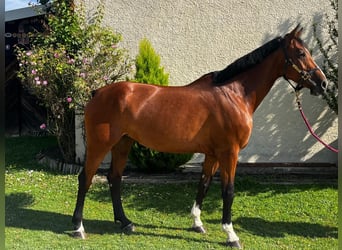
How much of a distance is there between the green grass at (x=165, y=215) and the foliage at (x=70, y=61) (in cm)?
133

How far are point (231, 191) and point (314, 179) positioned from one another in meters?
2.74

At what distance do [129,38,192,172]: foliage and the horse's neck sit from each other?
87.5 inches

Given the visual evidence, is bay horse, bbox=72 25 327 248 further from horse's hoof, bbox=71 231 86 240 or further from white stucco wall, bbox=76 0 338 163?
white stucco wall, bbox=76 0 338 163

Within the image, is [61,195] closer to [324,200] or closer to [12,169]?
[12,169]

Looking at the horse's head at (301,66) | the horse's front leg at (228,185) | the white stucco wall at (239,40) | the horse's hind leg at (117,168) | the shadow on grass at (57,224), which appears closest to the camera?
the horse's head at (301,66)

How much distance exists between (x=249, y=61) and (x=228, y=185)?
1.35 m

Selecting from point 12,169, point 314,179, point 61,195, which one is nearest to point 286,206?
point 314,179

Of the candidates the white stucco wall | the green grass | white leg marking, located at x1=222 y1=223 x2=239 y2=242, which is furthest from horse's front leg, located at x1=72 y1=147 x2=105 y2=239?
the white stucco wall

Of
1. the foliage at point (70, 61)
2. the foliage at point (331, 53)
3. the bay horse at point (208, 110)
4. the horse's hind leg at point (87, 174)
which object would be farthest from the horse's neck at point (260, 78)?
the foliage at point (70, 61)

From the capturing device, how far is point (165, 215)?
4867mm

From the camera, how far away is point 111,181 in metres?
4.46

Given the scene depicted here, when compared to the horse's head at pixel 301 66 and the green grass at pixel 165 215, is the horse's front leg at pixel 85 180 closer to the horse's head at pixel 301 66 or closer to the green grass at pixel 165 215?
the green grass at pixel 165 215

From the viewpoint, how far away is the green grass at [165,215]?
407cm

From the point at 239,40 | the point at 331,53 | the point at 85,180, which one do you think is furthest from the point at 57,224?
the point at 331,53
